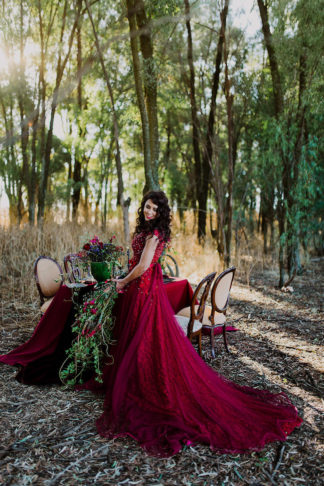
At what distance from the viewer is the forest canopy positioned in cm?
660

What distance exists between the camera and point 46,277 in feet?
13.9

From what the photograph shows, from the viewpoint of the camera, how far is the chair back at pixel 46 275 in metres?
4.15

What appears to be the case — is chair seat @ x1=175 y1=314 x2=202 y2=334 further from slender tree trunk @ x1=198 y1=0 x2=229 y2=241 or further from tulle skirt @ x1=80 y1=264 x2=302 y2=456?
slender tree trunk @ x1=198 y1=0 x2=229 y2=241

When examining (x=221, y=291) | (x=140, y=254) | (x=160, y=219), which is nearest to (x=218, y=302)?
(x=221, y=291)

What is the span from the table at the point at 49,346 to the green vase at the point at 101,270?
40cm

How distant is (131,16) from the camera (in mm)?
6176

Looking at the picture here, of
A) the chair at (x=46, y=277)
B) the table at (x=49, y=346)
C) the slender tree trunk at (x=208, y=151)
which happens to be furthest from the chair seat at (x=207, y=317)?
the slender tree trunk at (x=208, y=151)

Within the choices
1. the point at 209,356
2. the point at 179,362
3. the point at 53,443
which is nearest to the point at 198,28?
the point at 209,356

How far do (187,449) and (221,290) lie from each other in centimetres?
171

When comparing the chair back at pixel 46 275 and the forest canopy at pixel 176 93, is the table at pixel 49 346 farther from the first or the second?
→ the forest canopy at pixel 176 93

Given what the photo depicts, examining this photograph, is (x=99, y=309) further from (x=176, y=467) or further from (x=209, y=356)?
(x=209, y=356)

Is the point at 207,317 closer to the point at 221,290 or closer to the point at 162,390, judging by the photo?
the point at 221,290

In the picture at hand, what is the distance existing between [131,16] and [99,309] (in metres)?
5.37

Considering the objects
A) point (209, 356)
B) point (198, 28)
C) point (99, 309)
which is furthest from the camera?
point (198, 28)
